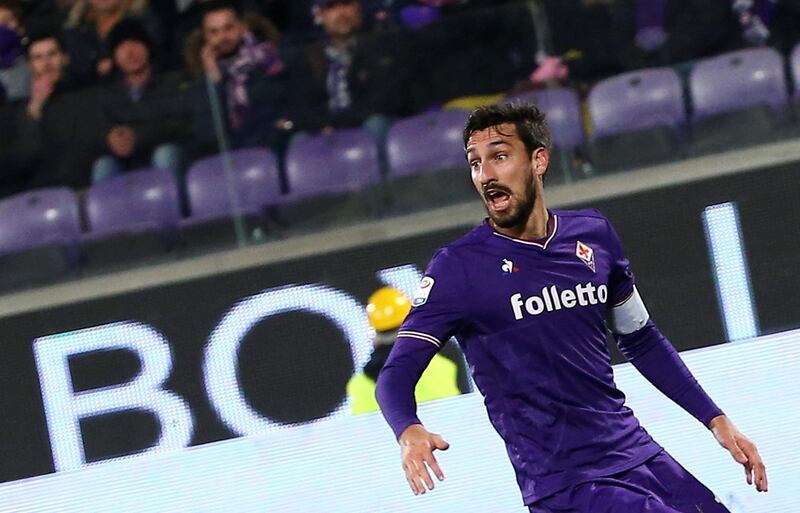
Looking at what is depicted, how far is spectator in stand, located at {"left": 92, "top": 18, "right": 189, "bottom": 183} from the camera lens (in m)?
6.14

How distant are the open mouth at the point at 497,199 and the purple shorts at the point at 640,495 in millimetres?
689

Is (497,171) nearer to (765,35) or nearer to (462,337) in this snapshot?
(462,337)

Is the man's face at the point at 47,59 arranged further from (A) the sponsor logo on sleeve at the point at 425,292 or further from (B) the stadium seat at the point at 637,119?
(A) the sponsor logo on sleeve at the point at 425,292

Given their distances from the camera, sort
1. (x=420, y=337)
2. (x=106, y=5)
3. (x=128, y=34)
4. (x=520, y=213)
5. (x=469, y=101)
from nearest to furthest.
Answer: (x=420, y=337) < (x=520, y=213) < (x=469, y=101) < (x=128, y=34) < (x=106, y=5)

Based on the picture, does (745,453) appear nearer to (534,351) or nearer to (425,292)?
(534,351)

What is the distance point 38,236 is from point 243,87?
1226 mm

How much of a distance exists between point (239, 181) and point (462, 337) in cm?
306

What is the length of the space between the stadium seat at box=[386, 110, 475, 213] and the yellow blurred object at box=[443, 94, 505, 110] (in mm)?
29

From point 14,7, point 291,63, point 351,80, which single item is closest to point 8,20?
point 14,7

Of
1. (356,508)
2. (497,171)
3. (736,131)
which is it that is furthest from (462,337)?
(736,131)

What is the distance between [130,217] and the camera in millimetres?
6156

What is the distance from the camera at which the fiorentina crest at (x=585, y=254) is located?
10.6ft

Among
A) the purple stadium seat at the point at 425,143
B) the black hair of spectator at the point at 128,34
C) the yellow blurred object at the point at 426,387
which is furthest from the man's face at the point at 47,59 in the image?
the yellow blurred object at the point at 426,387

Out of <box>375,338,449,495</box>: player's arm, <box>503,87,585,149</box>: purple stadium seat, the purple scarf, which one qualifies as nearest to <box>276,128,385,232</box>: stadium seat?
the purple scarf
